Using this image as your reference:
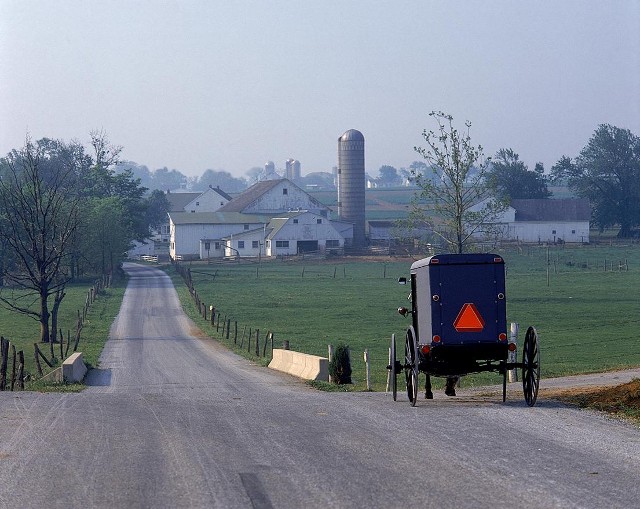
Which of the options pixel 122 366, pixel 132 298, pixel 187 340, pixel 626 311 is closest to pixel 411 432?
pixel 122 366

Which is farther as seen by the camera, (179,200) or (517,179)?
(179,200)

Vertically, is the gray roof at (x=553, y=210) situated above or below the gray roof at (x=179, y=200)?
below

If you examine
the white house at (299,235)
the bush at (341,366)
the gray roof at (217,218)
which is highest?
the gray roof at (217,218)

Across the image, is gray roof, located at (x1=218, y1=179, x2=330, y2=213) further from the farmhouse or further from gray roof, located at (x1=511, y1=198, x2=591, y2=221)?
gray roof, located at (x1=511, y1=198, x2=591, y2=221)

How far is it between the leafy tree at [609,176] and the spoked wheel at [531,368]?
127 meters

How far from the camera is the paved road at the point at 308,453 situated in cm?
966

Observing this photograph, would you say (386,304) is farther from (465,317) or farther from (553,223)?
(553,223)

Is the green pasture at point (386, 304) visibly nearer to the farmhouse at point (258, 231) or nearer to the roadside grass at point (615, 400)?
the farmhouse at point (258, 231)

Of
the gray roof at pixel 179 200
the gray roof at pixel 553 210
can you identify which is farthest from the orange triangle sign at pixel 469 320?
the gray roof at pixel 179 200

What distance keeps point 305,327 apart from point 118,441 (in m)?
35.8

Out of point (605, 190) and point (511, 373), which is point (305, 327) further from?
point (605, 190)

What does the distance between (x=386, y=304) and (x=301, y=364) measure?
32.6 meters

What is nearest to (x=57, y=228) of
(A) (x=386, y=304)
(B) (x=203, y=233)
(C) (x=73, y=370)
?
(A) (x=386, y=304)

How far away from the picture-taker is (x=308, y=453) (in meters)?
11.9
